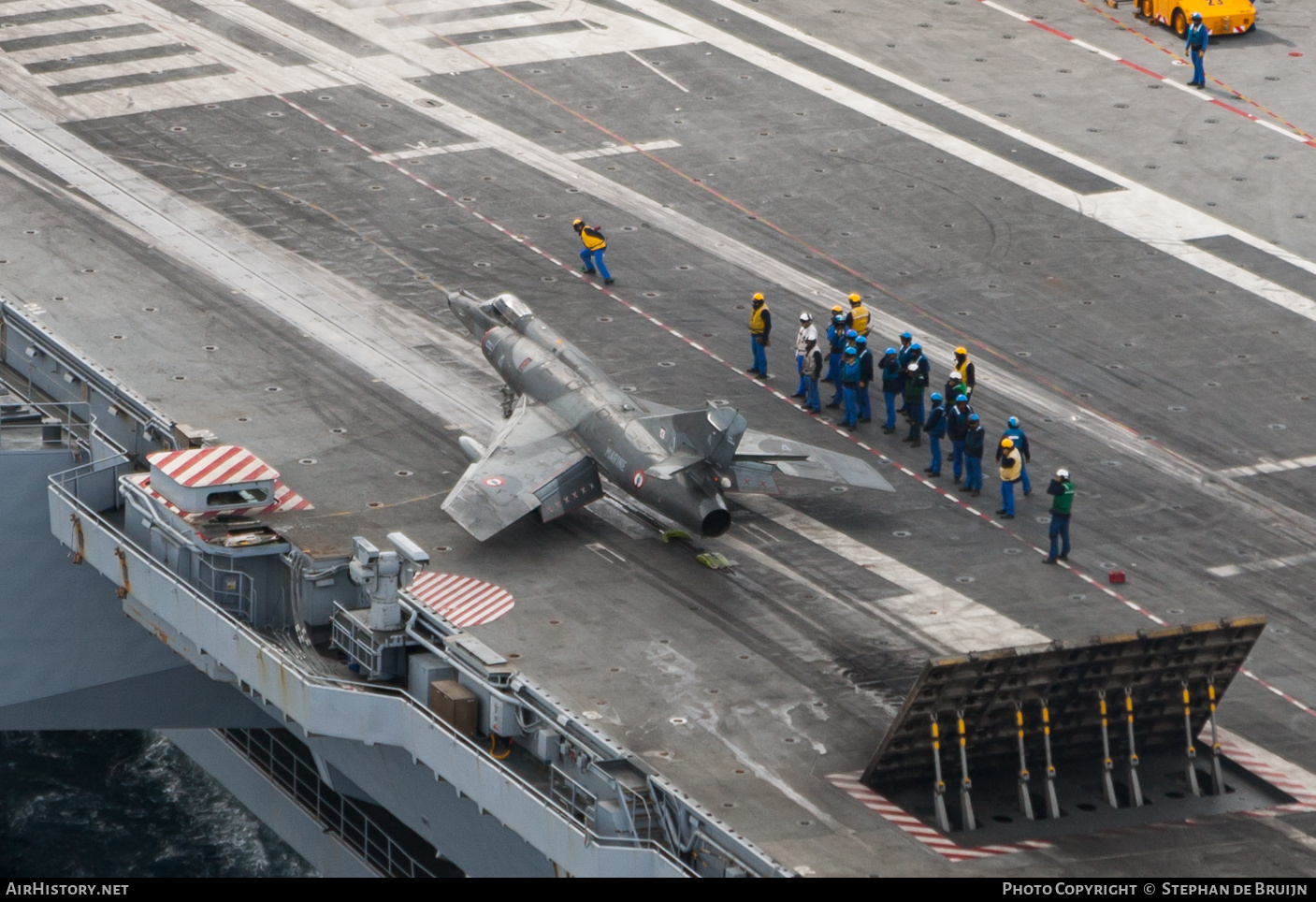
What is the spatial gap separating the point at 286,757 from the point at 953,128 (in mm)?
31583

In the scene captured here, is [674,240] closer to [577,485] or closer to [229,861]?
[577,485]

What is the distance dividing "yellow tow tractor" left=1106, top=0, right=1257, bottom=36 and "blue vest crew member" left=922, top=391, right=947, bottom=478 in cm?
3008

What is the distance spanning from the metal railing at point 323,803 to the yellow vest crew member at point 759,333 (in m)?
14.6

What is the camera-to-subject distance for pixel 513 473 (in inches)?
1743

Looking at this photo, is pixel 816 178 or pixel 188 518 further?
pixel 816 178

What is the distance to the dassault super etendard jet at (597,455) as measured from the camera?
139 ft

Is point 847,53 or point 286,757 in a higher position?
point 847,53

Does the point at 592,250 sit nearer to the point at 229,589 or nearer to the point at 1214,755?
the point at 229,589

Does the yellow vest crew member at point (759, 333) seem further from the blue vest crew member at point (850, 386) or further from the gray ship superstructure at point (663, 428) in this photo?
the blue vest crew member at point (850, 386)

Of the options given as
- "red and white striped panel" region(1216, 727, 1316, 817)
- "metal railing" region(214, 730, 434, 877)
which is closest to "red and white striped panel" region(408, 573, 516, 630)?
"metal railing" region(214, 730, 434, 877)

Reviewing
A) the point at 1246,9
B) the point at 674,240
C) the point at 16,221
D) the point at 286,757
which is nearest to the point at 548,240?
the point at 674,240

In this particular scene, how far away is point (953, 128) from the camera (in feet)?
222

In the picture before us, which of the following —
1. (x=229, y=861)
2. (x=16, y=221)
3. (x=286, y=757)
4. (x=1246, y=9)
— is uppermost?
(x=1246, y=9)

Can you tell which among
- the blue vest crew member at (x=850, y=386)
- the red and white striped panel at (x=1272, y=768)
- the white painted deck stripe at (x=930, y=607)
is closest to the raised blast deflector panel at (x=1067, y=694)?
the red and white striped panel at (x=1272, y=768)
